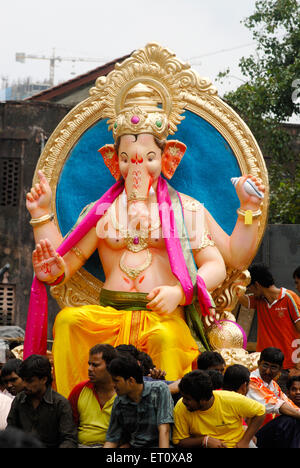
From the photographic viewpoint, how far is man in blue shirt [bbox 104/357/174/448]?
16.5ft

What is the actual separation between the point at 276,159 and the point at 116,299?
673 centimetres

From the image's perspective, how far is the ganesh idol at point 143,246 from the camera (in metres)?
7.00

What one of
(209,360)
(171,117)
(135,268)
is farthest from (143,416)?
(171,117)

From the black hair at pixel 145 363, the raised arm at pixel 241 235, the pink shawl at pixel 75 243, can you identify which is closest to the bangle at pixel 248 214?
the raised arm at pixel 241 235

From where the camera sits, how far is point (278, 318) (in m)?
7.80

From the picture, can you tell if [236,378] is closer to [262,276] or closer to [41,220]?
[262,276]

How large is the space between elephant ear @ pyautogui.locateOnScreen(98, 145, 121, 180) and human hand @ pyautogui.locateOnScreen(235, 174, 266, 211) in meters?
1.17

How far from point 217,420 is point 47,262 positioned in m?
2.57

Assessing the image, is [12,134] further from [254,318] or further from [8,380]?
[8,380]

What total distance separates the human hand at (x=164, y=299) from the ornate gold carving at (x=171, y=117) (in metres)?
0.87

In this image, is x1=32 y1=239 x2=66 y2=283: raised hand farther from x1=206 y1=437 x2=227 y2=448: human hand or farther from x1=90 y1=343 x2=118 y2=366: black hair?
x1=206 y1=437 x2=227 y2=448: human hand

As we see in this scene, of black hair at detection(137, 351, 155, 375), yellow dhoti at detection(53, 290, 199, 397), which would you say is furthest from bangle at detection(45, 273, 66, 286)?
black hair at detection(137, 351, 155, 375)

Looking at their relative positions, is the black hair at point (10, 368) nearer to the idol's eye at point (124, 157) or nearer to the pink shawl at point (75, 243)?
the pink shawl at point (75, 243)

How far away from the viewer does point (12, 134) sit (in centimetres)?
1661
